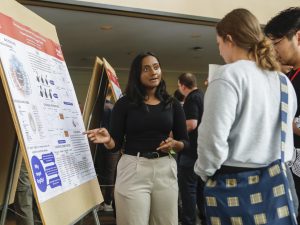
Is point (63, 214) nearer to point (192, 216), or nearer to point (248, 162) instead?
point (248, 162)

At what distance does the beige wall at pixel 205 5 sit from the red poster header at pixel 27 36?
250cm

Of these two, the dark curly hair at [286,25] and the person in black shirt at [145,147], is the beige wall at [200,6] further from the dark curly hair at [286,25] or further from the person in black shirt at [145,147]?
the dark curly hair at [286,25]

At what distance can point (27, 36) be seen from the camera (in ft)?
4.47

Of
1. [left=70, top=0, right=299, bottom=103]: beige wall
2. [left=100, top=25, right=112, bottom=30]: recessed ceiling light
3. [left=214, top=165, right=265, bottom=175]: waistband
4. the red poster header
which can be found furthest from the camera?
[left=100, top=25, right=112, bottom=30]: recessed ceiling light

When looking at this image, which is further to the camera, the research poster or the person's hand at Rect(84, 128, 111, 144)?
the person's hand at Rect(84, 128, 111, 144)

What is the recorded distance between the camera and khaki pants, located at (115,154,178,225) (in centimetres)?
168

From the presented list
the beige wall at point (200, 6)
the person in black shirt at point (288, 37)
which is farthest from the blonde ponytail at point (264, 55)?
the beige wall at point (200, 6)

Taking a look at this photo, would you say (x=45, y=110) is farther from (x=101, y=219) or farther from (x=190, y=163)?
(x=101, y=219)

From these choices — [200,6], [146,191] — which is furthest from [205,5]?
[146,191]

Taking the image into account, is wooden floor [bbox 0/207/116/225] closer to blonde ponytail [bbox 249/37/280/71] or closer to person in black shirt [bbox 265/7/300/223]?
person in black shirt [bbox 265/7/300/223]

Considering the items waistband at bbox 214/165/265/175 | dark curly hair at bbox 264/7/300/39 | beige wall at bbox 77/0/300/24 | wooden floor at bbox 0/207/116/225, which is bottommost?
wooden floor at bbox 0/207/116/225

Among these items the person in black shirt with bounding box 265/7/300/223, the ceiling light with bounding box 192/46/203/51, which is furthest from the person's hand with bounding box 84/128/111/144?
the ceiling light with bounding box 192/46/203/51

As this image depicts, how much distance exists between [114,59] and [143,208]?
21.1 ft

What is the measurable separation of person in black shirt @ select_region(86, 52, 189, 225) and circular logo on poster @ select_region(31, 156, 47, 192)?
17.5 inches
